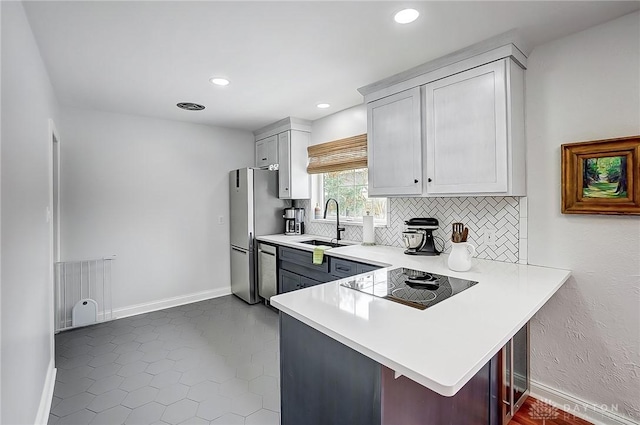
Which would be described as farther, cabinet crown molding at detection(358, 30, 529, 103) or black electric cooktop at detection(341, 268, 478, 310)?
cabinet crown molding at detection(358, 30, 529, 103)

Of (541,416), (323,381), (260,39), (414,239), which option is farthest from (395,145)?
(541,416)

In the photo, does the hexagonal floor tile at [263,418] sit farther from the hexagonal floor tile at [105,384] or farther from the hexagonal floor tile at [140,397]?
the hexagonal floor tile at [105,384]

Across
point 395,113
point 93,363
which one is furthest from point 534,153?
point 93,363

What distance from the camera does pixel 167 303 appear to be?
390 cm

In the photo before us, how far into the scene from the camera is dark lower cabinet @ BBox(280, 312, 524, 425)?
1.08 m

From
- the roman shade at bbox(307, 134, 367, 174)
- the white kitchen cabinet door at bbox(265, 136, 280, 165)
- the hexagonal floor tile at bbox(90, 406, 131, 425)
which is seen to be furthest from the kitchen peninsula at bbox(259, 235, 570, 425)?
the white kitchen cabinet door at bbox(265, 136, 280, 165)

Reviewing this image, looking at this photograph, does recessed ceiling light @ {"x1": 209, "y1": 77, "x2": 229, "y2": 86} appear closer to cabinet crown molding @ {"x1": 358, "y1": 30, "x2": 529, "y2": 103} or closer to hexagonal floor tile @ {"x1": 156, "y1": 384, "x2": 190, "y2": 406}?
cabinet crown molding @ {"x1": 358, "y1": 30, "x2": 529, "y2": 103}

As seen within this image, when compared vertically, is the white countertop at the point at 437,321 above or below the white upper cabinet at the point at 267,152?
below

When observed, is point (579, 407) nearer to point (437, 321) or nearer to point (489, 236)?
point (489, 236)

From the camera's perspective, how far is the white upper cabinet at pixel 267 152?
417 cm

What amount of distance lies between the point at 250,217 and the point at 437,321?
306 cm

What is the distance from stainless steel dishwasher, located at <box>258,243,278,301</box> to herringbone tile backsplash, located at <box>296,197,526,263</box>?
1267 mm

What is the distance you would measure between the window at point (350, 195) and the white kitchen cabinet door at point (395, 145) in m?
0.55

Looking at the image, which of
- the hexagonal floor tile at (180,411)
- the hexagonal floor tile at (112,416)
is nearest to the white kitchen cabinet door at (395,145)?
the hexagonal floor tile at (180,411)
